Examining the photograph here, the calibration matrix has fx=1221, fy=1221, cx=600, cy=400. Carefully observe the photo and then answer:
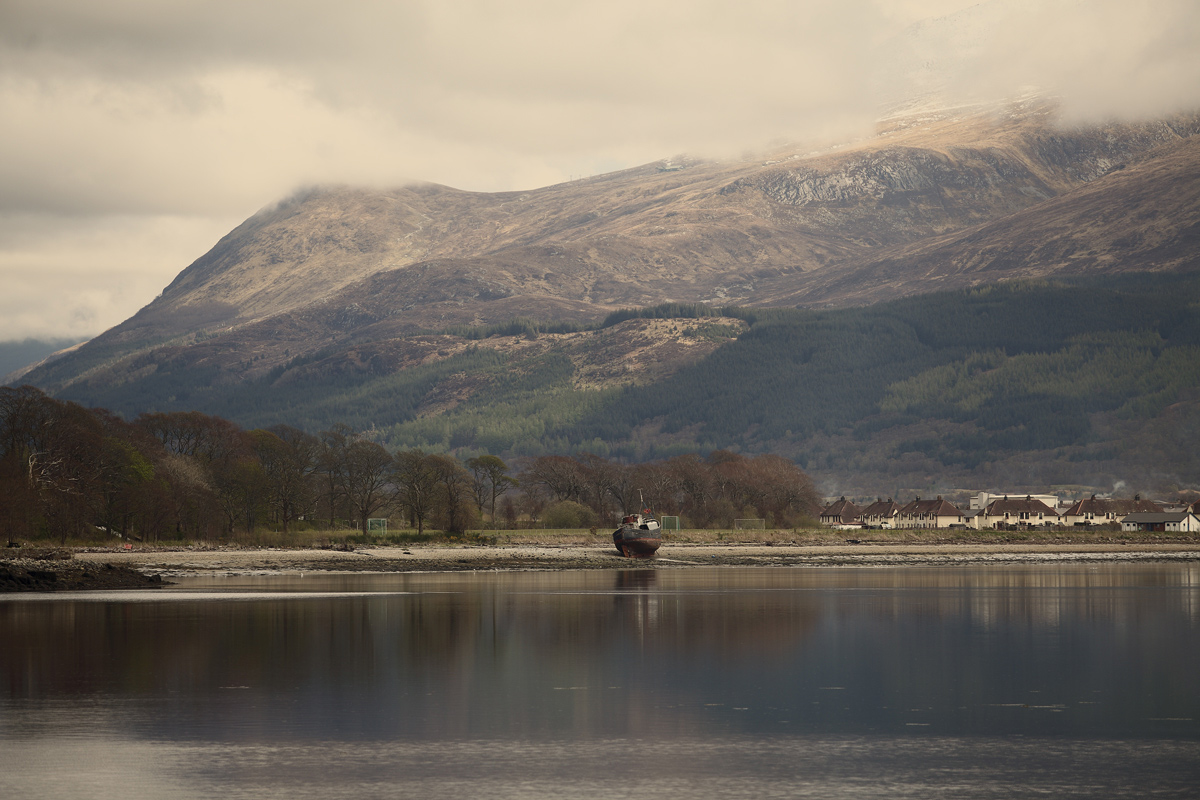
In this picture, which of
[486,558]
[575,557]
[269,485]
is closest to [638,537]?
[575,557]

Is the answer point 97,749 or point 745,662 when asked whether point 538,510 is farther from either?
point 97,749

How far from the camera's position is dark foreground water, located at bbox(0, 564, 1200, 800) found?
21.5 meters

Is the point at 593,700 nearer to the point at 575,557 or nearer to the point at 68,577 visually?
the point at 68,577

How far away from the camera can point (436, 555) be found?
4048 inches

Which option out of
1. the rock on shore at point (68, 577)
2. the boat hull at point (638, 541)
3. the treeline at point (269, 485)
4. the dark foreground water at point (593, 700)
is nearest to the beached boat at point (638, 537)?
the boat hull at point (638, 541)

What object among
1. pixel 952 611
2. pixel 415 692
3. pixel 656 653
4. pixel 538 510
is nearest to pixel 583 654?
pixel 656 653

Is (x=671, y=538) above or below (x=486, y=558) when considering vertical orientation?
below

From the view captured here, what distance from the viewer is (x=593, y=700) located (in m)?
29.6

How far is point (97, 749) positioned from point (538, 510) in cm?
13073

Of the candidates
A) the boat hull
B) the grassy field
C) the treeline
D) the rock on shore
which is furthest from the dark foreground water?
the boat hull

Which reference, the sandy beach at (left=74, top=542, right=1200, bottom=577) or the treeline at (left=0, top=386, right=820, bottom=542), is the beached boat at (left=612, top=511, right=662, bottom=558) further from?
the treeline at (left=0, top=386, right=820, bottom=542)

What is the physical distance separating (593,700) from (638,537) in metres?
77.2

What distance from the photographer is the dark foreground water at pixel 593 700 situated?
2153 cm

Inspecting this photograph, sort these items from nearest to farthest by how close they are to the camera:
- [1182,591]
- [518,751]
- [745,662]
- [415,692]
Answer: [518,751] < [415,692] < [745,662] < [1182,591]
